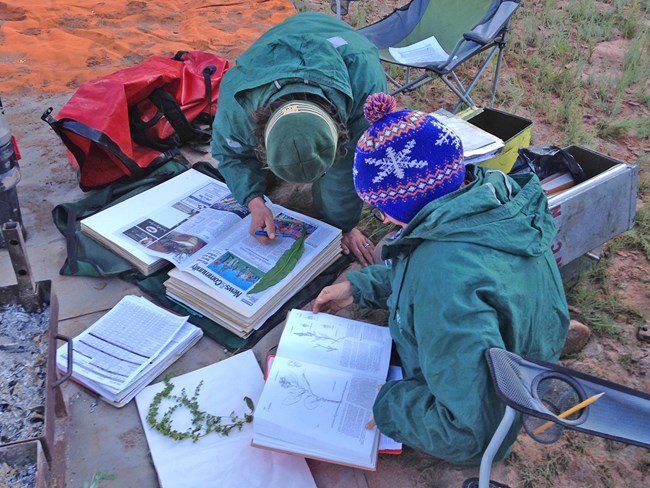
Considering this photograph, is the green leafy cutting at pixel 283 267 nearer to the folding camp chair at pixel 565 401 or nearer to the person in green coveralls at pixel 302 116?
the person in green coveralls at pixel 302 116

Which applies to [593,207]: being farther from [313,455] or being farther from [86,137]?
[86,137]

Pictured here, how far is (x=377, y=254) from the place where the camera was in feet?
8.80

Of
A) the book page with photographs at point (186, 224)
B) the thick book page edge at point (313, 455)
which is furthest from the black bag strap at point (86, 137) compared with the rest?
the thick book page edge at point (313, 455)

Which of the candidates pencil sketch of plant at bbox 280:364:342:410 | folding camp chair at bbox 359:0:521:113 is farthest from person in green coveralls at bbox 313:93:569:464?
folding camp chair at bbox 359:0:521:113

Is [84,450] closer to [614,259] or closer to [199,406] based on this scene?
[199,406]

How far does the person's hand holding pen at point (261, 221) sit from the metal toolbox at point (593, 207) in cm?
116

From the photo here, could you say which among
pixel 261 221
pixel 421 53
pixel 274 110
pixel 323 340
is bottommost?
pixel 323 340

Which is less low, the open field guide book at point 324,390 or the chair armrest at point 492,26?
the chair armrest at point 492,26

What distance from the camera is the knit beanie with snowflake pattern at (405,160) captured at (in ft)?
4.78

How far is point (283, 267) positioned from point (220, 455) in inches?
33.6

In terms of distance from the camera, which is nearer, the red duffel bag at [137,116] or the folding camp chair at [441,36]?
the red duffel bag at [137,116]

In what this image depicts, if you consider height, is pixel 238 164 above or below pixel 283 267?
above

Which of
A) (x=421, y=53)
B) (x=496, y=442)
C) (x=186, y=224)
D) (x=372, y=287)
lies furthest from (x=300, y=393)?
(x=421, y=53)

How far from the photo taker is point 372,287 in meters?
2.13
